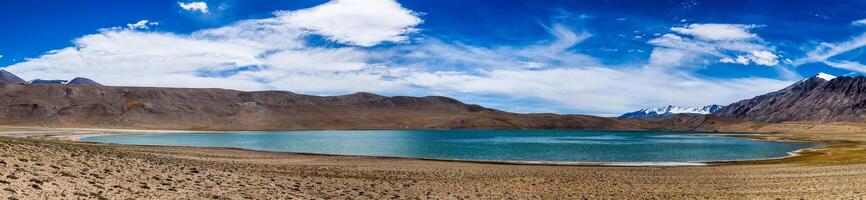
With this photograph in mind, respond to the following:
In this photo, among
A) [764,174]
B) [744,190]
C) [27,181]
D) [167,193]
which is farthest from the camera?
[764,174]

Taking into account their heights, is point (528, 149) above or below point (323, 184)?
above

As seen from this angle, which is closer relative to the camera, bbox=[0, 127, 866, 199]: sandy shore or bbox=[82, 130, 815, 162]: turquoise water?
bbox=[0, 127, 866, 199]: sandy shore

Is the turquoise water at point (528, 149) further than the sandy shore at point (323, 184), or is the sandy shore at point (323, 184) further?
the turquoise water at point (528, 149)

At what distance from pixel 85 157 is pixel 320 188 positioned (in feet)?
30.9

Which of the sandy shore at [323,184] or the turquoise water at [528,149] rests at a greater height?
the turquoise water at [528,149]

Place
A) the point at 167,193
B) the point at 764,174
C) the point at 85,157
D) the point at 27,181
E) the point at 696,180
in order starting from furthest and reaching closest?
the point at 764,174, the point at 696,180, the point at 85,157, the point at 167,193, the point at 27,181

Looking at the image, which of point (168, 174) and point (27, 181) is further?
point (168, 174)

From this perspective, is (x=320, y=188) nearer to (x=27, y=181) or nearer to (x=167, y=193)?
(x=167, y=193)

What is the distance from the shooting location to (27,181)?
59.1 ft

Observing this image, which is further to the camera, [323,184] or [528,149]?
[528,149]

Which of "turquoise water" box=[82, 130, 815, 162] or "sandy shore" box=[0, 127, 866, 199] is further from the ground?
"turquoise water" box=[82, 130, 815, 162]

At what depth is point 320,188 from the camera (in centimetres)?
2588

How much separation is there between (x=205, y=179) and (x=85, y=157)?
5153 mm

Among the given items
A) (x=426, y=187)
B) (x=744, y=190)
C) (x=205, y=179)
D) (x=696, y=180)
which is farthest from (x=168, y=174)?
(x=696, y=180)
